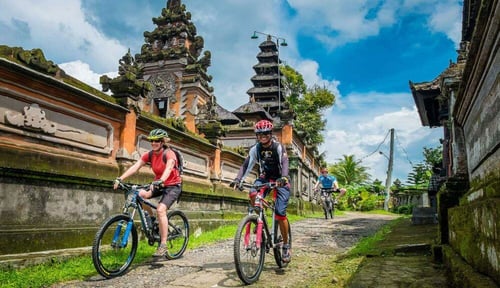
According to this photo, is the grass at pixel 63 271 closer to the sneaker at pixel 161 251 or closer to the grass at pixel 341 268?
the grass at pixel 341 268

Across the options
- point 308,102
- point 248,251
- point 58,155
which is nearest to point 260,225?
point 248,251

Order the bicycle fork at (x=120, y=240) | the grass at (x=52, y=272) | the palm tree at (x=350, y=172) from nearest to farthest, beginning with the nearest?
the grass at (x=52, y=272) → the bicycle fork at (x=120, y=240) → the palm tree at (x=350, y=172)

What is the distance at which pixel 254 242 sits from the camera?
4.31 metres

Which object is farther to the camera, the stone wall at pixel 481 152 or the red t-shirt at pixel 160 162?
the red t-shirt at pixel 160 162

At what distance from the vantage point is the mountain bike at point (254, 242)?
398 cm

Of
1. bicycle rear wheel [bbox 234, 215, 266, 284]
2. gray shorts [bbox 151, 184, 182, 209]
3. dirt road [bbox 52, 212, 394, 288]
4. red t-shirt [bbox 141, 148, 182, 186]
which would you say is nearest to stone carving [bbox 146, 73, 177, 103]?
dirt road [bbox 52, 212, 394, 288]

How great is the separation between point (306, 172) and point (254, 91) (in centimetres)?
1462

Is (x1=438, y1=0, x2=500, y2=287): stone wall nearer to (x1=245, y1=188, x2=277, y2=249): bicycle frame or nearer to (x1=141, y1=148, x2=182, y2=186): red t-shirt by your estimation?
(x1=245, y1=188, x2=277, y2=249): bicycle frame

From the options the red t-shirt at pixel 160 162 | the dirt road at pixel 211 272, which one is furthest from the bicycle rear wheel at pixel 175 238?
the red t-shirt at pixel 160 162

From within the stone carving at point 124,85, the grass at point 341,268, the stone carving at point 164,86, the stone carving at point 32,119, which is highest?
the stone carving at point 164,86

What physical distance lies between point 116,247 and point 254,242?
177cm

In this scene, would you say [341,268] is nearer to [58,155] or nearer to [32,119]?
[58,155]

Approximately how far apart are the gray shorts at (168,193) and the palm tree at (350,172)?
42849 millimetres

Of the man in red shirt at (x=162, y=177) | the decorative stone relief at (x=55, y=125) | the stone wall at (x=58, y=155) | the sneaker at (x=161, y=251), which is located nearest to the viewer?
the stone wall at (x=58, y=155)
